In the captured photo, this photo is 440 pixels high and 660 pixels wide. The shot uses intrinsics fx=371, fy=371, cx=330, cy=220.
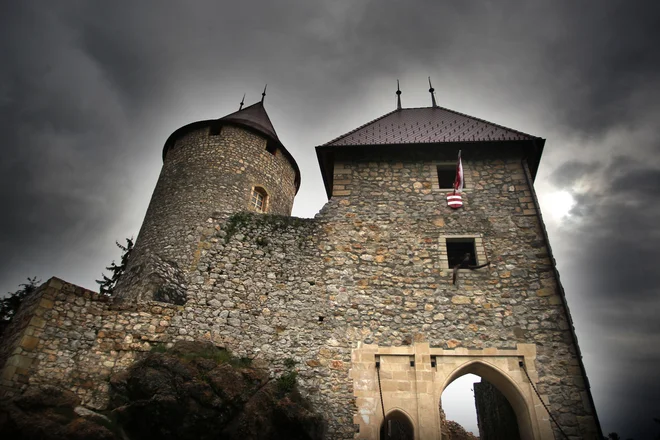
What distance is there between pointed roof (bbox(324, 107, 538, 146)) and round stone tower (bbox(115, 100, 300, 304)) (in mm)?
3402

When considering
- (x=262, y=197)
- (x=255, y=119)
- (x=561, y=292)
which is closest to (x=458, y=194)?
(x=561, y=292)

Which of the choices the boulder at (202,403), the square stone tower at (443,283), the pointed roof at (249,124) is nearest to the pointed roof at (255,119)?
the pointed roof at (249,124)

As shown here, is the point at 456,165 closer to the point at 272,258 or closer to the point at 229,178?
the point at 272,258

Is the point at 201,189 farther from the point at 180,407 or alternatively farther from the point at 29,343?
the point at 180,407

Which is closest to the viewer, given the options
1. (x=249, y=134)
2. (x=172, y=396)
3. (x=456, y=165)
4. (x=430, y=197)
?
(x=172, y=396)

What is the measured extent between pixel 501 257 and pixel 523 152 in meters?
3.50

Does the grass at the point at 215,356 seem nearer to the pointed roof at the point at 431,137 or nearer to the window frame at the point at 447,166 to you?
the pointed roof at the point at 431,137

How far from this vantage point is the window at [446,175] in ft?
35.1

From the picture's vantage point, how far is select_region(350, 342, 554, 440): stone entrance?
7066 mm

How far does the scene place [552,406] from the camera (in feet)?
23.1

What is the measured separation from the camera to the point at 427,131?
11.7 m

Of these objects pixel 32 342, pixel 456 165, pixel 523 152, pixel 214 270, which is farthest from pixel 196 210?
pixel 523 152

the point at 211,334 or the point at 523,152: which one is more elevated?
the point at 523,152

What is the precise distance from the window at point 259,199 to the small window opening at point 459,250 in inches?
254
